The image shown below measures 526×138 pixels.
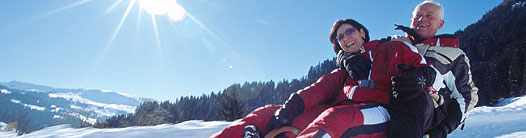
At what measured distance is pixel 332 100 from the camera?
2.61m

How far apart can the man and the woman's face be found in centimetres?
47

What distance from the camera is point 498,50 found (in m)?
64.3

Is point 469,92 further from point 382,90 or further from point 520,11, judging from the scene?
point 520,11

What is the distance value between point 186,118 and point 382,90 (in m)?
71.1

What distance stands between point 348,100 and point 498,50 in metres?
84.9

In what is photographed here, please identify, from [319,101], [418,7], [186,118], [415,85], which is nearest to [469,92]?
[418,7]

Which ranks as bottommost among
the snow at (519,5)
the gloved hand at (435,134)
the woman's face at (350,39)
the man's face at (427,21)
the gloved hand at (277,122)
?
the gloved hand at (435,134)


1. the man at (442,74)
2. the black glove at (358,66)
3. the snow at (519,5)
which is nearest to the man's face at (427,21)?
the man at (442,74)

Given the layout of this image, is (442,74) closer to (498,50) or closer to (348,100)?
(348,100)

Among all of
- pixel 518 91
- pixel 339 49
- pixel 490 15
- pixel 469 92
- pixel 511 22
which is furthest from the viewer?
pixel 490 15

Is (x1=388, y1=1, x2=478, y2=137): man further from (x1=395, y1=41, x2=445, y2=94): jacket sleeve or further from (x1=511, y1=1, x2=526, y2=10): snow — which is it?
(x1=511, y1=1, x2=526, y2=10): snow

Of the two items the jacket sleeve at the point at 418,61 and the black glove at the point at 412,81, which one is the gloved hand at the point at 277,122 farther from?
the jacket sleeve at the point at 418,61

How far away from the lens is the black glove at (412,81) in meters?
1.79

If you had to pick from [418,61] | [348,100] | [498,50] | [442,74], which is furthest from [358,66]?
[498,50]
